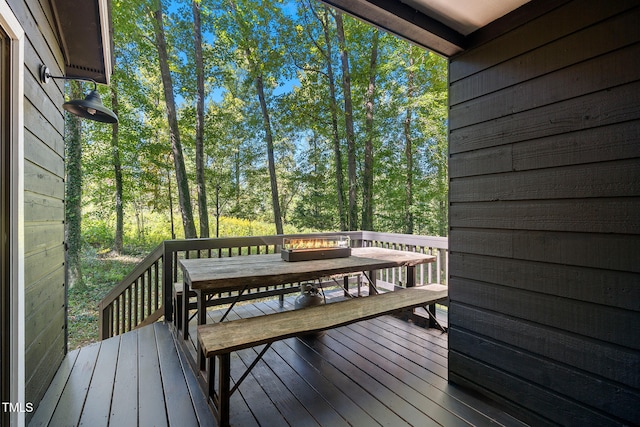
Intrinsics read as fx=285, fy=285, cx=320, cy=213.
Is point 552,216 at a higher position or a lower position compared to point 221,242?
higher

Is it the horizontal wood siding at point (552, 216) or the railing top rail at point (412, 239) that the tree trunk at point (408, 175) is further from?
the horizontal wood siding at point (552, 216)

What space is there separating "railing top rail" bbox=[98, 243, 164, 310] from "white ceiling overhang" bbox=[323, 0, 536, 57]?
114 inches

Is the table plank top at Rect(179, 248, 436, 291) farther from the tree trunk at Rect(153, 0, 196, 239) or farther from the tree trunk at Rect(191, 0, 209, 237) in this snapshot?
the tree trunk at Rect(191, 0, 209, 237)

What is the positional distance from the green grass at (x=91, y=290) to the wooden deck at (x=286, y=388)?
5.84 ft

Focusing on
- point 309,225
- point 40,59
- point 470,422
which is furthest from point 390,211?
point 40,59

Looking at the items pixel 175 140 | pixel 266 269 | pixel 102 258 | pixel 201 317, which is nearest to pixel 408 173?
pixel 175 140

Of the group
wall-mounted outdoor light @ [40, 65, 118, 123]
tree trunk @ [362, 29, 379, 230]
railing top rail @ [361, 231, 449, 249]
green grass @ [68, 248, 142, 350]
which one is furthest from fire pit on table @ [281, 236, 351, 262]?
tree trunk @ [362, 29, 379, 230]

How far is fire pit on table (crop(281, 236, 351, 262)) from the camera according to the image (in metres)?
2.85

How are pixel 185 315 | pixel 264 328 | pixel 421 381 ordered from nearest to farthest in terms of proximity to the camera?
pixel 264 328, pixel 421 381, pixel 185 315

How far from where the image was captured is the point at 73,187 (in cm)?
586

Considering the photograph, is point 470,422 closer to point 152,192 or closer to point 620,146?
point 620,146

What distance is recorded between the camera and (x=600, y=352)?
4.51 ft

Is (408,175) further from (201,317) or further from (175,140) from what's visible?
(201,317)

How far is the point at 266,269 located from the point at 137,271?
1.73 m
